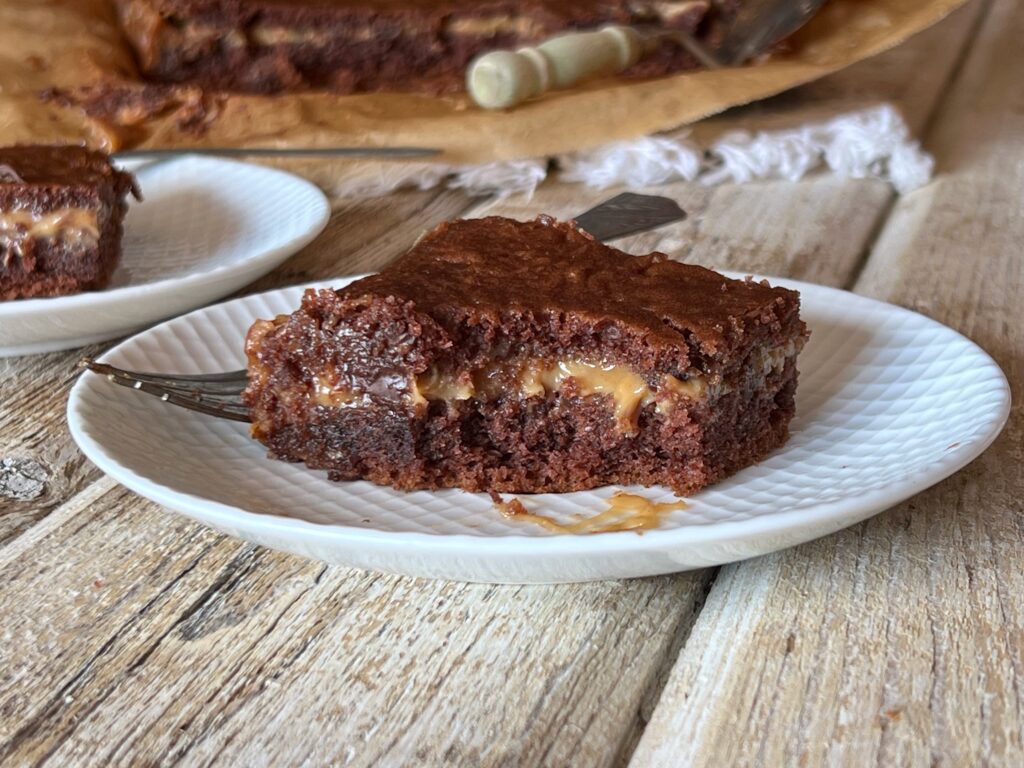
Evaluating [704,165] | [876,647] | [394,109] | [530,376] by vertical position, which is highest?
[530,376]

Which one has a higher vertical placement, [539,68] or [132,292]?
[132,292]

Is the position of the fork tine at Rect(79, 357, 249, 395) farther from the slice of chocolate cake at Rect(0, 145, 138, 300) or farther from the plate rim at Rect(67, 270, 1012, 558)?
the slice of chocolate cake at Rect(0, 145, 138, 300)

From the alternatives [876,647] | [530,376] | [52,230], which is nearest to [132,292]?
[52,230]

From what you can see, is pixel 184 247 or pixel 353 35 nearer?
pixel 184 247

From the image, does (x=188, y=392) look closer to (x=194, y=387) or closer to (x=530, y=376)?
(x=194, y=387)

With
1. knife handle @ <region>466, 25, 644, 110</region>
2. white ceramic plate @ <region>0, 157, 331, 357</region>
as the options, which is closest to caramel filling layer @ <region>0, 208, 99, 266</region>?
white ceramic plate @ <region>0, 157, 331, 357</region>

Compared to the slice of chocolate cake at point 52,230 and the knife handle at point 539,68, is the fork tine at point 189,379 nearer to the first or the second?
the slice of chocolate cake at point 52,230
